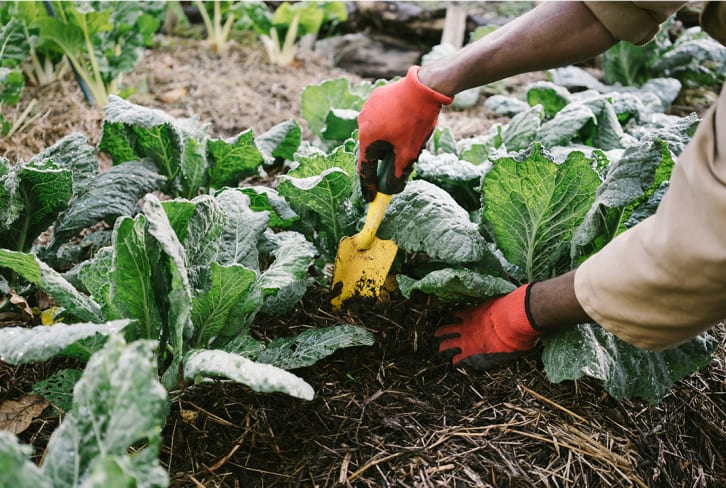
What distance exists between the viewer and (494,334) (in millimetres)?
1652

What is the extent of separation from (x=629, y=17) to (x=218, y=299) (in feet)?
3.93

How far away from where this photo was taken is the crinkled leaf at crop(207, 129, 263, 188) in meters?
2.05

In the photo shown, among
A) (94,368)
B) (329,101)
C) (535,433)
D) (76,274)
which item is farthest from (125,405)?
(329,101)

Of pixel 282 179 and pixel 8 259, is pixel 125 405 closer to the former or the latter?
pixel 8 259

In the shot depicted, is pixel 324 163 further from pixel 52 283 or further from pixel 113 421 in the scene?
pixel 113 421

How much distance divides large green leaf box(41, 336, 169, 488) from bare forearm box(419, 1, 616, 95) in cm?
110

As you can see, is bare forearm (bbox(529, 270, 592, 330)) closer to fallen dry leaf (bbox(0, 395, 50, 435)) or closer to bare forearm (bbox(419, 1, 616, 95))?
bare forearm (bbox(419, 1, 616, 95))

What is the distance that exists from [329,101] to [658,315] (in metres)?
1.80

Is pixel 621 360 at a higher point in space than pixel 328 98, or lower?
lower

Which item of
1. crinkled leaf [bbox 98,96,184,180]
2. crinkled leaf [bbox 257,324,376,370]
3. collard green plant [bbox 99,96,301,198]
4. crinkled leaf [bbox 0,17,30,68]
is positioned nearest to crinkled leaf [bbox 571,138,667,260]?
crinkled leaf [bbox 257,324,376,370]

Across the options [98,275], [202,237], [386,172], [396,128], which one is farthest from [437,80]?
[98,275]

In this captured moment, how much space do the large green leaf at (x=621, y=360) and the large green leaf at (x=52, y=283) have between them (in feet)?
3.90

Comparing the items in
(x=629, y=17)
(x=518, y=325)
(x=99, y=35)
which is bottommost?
(x=518, y=325)

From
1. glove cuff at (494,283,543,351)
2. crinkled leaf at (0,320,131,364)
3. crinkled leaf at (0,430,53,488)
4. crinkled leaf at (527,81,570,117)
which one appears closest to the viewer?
crinkled leaf at (0,430,53,488)
